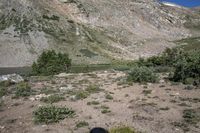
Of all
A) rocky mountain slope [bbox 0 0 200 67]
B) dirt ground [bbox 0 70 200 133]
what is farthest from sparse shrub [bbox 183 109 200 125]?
rocky mountain slope [bbox 0 0 200 67]

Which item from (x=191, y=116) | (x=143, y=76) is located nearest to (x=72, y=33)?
(x=143, y=76)

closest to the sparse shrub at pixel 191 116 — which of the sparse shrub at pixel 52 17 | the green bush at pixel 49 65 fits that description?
the green bush at pixel 49 65

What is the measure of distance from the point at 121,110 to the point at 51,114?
4286mm

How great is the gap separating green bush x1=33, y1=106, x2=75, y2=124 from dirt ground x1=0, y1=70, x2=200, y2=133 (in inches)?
14.9

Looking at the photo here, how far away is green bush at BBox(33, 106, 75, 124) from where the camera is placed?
17.8 metres

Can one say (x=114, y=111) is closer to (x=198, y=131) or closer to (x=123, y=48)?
(x=198, y=131)

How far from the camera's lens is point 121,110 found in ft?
64.8

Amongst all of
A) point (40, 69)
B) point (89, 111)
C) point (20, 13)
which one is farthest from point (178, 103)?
point (20, 13)

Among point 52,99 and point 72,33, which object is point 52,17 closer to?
point 72,33

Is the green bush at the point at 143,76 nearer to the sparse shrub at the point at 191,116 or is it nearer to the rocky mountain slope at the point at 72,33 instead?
the sparse shrub at the point at 191,116

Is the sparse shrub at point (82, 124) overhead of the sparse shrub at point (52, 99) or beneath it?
overhead

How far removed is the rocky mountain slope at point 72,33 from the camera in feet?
449

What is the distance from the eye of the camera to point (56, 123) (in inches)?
687

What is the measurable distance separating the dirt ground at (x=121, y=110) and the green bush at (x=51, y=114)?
0.38 meters
